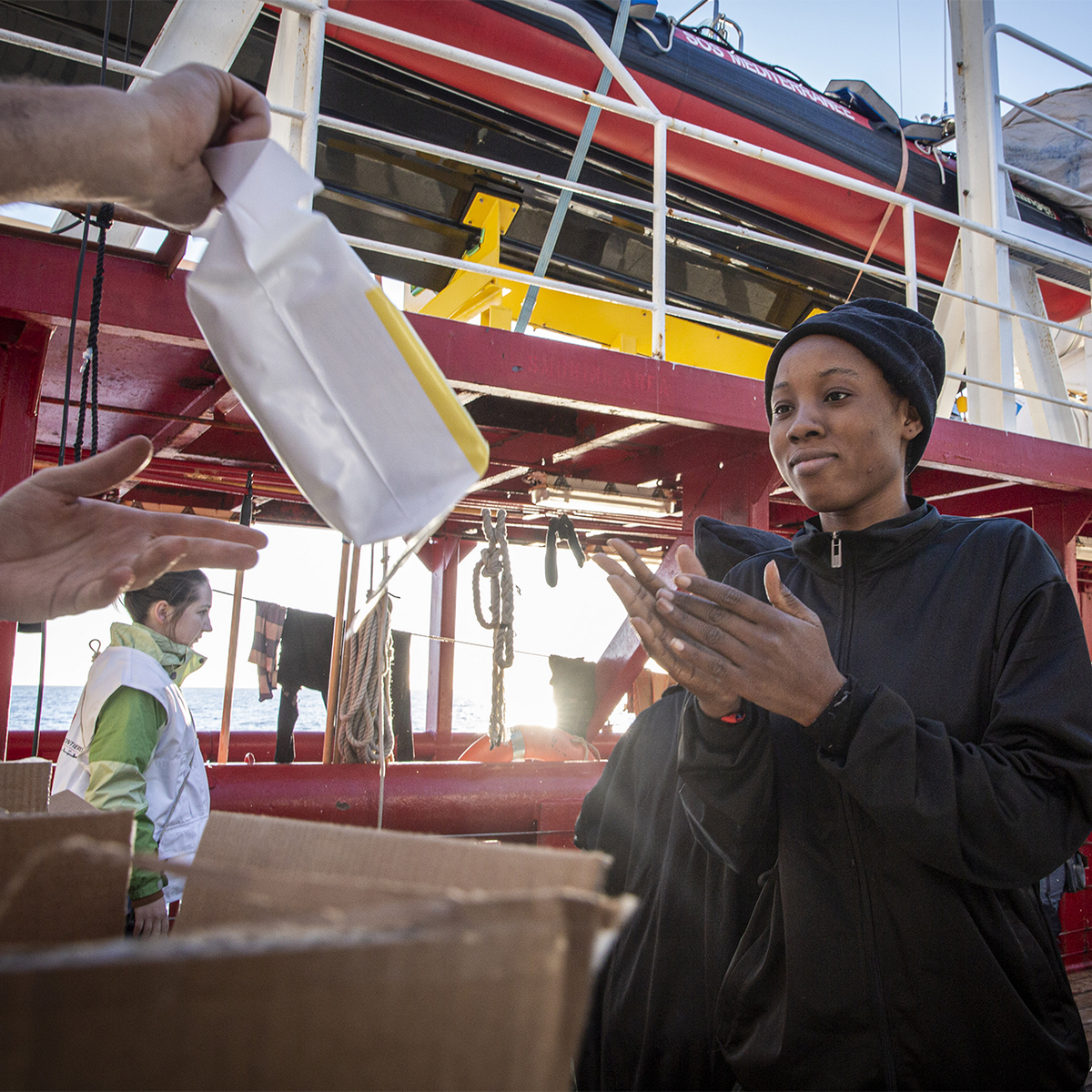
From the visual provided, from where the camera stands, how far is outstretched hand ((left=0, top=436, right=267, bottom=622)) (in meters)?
1.05

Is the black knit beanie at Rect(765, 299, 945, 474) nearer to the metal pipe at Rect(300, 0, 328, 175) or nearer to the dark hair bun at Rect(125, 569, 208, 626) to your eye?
the metal pipe at Rect(300, 0, 328, 175)

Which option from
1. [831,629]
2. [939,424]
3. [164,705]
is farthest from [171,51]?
[939,424]

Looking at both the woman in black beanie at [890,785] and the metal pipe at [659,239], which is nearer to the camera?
the woman in black beanie at [890,785]

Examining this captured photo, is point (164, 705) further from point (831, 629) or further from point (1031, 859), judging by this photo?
point (1031, 859)

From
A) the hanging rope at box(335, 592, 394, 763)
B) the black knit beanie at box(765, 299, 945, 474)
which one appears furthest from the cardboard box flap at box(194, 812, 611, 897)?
the hanging rope at box(335, 592, 394, 763)

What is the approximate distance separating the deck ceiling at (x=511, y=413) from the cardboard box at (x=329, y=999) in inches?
94.4

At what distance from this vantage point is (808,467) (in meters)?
1.40

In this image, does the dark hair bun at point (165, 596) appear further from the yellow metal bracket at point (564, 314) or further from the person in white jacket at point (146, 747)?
the yellow metal bracket at point (564, 314)

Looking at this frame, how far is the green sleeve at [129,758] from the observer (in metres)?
2.09

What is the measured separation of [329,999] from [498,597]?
3541 mm

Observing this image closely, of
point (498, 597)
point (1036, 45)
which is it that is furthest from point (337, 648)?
point (1036, 45)

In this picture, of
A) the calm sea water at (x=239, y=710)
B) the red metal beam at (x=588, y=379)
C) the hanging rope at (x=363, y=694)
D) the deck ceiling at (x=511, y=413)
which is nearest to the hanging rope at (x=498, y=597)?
the deck ceiling at (x=511, y=413)

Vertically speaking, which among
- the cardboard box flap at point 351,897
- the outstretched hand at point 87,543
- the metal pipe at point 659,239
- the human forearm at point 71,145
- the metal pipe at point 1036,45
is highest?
the metal pipe at point 1036,45

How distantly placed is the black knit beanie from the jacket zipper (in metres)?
0.36
